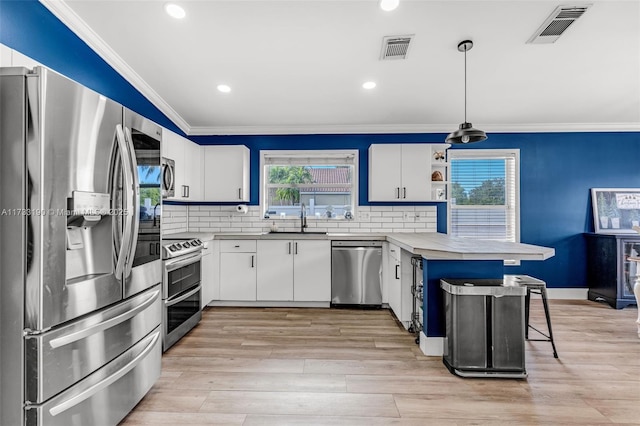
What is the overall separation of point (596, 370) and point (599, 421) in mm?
778

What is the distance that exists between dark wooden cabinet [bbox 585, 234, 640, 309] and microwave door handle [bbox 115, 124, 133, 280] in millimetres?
5299

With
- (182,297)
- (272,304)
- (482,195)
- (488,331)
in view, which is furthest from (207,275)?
(482,195)

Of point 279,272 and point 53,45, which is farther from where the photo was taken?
point 279,272

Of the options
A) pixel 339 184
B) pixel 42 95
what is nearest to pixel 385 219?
pixel 339 184

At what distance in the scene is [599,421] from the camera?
1830 millimetres

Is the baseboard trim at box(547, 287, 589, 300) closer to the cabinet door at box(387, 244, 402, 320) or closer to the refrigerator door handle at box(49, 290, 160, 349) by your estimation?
the cabinet door at box(387, 244, 402, 320)

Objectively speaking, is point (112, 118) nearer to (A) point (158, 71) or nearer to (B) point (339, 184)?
(A) point (158, 71)

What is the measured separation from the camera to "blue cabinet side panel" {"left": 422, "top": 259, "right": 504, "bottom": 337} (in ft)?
8.46

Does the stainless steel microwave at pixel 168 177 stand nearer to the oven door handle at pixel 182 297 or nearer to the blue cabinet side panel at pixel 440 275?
the oven door handle at pixel 182 297

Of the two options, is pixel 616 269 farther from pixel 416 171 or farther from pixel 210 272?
pixel 210 272

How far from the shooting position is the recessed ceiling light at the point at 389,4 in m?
2.01

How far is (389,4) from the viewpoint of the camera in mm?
2031

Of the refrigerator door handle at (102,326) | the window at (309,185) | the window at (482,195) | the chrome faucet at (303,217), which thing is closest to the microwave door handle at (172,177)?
the window at (309,185)

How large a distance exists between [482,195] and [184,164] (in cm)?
415
